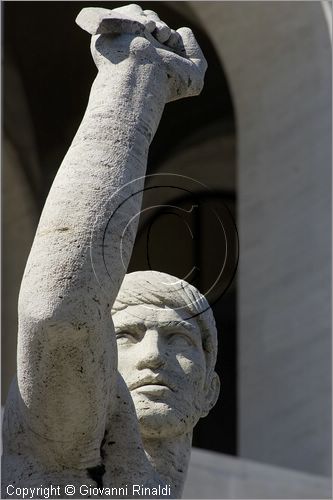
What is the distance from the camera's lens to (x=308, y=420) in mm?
21625

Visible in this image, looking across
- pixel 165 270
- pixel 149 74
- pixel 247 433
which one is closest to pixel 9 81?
pixel 247 433

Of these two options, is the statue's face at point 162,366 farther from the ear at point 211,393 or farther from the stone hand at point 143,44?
the stone hand at point 143,44

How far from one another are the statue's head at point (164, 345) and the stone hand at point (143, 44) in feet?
3.19

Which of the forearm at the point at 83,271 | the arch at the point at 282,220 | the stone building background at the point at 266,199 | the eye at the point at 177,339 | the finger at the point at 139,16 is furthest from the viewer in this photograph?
the arch at the point at 282,220

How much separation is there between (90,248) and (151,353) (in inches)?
52.3

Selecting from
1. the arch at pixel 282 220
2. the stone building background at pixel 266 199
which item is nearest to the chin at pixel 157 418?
the stone building background at pixel 266 199

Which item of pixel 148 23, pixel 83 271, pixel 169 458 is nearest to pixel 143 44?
pixel 148 23

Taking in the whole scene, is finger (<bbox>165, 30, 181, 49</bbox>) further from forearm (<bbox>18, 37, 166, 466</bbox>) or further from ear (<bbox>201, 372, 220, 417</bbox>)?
ear (<bbox>201, 372, 220, 417</bbox>)

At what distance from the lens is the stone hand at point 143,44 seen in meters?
8.46

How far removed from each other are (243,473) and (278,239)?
3271 millimetres

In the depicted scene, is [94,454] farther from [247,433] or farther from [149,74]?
[247,433]

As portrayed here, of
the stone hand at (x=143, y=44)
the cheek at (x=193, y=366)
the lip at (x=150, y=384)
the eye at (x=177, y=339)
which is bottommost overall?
the lip at (x=150, y=384)

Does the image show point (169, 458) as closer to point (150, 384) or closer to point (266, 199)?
point (150, 384)

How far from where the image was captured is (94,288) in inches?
314
